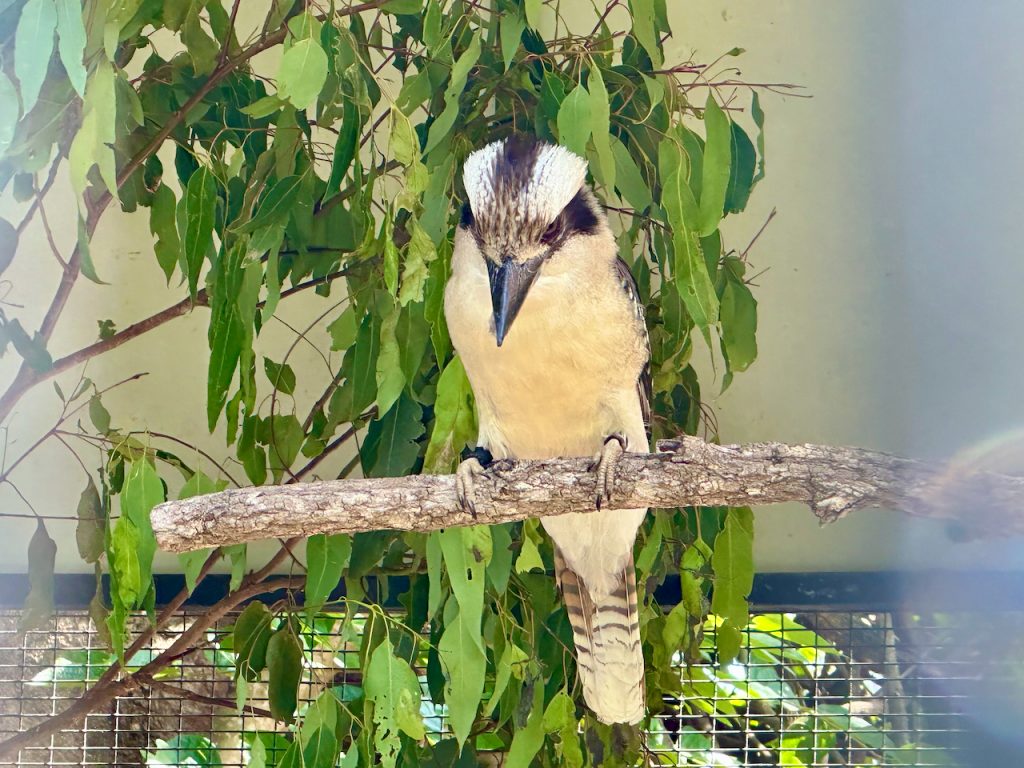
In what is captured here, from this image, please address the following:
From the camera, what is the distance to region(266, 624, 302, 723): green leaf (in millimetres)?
1299

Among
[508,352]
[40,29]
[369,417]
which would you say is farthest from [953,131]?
[40,29]

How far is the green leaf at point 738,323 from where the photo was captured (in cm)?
133

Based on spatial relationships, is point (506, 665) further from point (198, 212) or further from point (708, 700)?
point (708, 700)

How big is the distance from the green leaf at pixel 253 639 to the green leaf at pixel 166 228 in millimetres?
442

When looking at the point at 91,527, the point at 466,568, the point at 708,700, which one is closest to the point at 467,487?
the point at 466,568

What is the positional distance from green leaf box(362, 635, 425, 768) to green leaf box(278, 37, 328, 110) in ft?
1.80

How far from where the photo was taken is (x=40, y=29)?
846 millimetres

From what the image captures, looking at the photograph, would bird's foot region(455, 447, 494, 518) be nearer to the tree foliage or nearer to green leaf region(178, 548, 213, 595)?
the tree foliage

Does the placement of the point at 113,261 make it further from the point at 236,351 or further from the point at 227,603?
the point at 236,351

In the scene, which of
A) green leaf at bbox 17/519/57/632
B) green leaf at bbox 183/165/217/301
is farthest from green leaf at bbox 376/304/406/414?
green leaf at bbox 17/519/57/632

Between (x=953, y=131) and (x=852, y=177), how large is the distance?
513mm

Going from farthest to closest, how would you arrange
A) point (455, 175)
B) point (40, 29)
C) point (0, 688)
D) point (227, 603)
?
point (0, 688) → point (227, 603) → point (455, 175) → point (40, 29)

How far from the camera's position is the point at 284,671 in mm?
1302

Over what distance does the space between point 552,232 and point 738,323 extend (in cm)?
35
